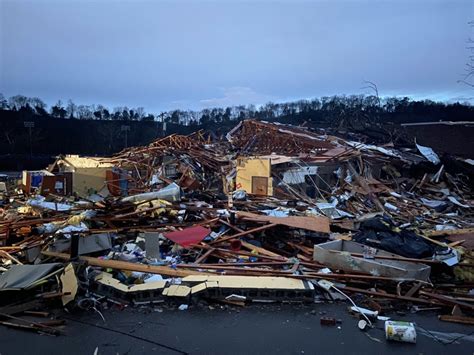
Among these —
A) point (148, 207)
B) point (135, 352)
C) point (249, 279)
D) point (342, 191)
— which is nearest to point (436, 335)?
point (249, 279)

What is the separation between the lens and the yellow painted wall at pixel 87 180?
1731 cm

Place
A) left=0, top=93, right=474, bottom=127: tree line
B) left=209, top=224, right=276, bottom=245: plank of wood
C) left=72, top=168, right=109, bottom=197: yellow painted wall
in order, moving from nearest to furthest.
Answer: left=209, top=224, right=276, bottom=245: plank of wood
left=72, top=168, right=109, bottom=197: yellow painted wall
left=0, top=93, right=474, bottom=127: tree line

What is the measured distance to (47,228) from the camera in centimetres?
855

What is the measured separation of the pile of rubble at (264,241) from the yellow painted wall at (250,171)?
55 mm

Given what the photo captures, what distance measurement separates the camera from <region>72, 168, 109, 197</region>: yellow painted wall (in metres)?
17.3

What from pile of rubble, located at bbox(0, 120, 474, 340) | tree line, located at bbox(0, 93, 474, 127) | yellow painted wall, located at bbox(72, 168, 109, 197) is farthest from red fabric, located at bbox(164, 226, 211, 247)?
tree line, located at bbox(0, 93, 474, 127)

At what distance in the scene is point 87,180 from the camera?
17.5 m

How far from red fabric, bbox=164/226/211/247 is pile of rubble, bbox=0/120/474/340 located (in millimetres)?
40

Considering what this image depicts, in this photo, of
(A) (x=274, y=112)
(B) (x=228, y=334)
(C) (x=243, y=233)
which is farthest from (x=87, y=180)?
(A) (x=274, y=112)

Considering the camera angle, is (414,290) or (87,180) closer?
(414,290)

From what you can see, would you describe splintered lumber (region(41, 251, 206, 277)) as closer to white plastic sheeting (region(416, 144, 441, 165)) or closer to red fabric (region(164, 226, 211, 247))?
red fabric (region(164, 226, 211, 247))

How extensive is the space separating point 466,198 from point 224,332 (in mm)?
13968

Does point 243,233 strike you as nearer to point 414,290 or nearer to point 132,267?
point 132,267

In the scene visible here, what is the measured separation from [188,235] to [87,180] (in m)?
11.0
